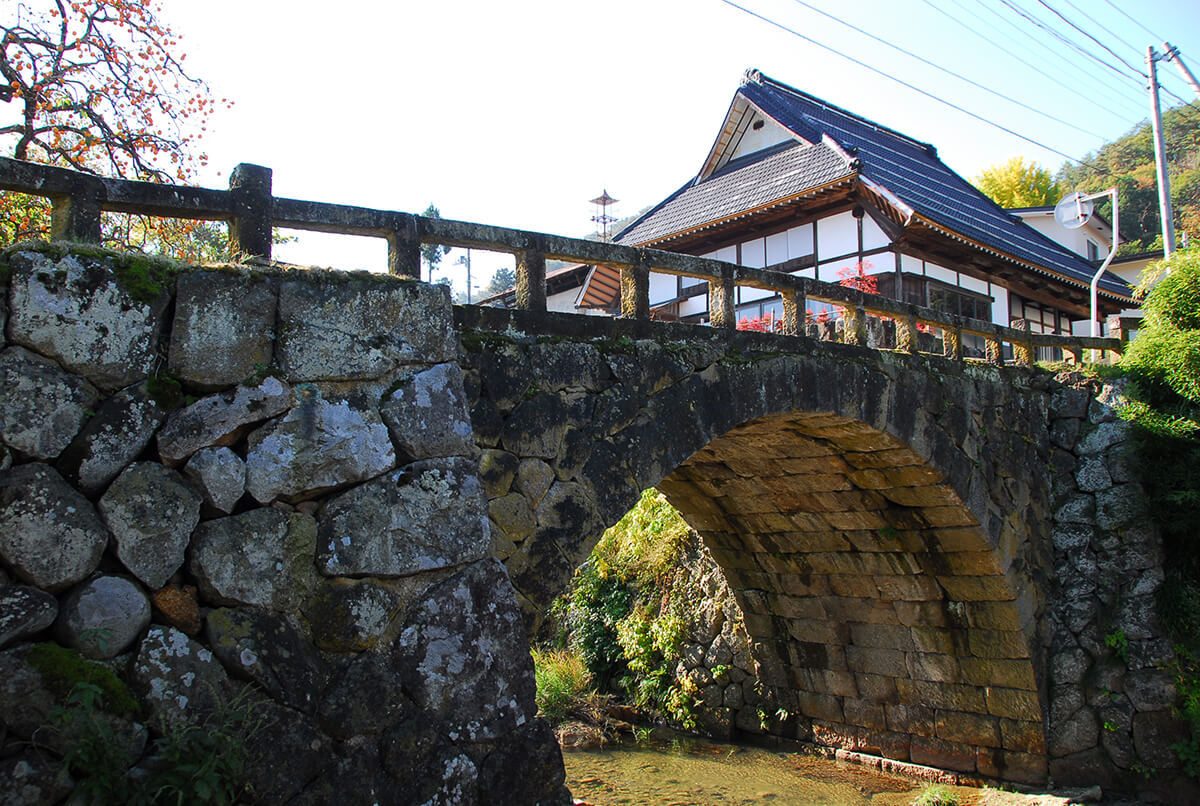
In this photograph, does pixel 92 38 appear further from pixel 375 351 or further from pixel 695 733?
pixel 695 733

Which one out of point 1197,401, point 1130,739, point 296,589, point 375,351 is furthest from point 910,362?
point 296,589

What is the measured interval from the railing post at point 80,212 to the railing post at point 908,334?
6.69m

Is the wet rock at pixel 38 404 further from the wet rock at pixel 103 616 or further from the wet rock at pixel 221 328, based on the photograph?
the wet rock at pixel 103 616

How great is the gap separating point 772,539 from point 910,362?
2.88 m

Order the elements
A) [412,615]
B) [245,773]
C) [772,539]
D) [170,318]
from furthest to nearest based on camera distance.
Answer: [772,539] < [412,615] < [170,318] < [245,773]

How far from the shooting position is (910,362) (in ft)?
27.0

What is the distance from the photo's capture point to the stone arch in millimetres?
6742

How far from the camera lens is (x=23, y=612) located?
123 inches

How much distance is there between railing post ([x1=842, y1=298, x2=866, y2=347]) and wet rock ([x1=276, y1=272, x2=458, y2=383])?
4459 mm

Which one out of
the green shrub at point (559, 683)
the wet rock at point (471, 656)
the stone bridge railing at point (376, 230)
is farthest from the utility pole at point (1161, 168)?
the wet rock at point (471, 656)

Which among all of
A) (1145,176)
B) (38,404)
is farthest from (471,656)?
(1145,176)

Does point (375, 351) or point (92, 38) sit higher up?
point (92, 38)

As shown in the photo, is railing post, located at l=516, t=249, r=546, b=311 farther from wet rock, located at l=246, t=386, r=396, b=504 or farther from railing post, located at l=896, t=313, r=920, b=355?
railing post, located at l=896, t=313, r=920, b=355

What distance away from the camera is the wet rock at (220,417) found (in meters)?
3.51
